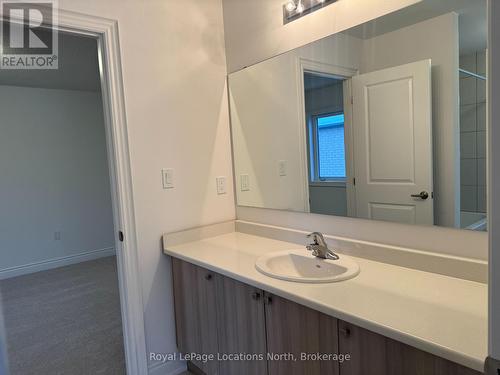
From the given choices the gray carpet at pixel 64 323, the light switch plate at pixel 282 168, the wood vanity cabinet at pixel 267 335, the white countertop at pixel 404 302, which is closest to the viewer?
the white countertop at pixel 404 302

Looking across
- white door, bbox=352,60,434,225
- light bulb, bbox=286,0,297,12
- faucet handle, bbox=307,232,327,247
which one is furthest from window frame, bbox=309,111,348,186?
light bulb, bbox=286,0,297,12

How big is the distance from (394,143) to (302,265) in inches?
28.6

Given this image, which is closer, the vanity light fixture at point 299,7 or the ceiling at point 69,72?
the vanity light fixture at point 299,7

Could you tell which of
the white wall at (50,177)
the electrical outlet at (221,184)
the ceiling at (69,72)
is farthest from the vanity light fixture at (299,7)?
the white wall at (50,177)

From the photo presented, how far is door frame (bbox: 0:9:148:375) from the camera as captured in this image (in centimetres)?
183

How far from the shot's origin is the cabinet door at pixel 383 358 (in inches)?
37.5

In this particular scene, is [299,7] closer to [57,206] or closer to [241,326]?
[241,326]

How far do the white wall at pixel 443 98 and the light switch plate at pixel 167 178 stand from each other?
4.46 ft

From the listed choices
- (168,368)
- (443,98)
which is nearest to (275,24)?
(443,98)

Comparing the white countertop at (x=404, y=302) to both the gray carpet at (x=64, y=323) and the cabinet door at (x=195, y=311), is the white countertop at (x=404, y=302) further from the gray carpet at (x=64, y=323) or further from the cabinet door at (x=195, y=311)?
the gray carpet at (x=64, y=323)

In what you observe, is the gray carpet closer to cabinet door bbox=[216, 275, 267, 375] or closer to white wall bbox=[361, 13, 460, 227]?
cabinet door bbox=[216, 275, 267, 375]

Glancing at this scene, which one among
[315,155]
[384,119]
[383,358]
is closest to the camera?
[383,358]

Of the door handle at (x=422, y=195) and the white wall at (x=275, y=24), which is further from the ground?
the white wall at (x=275, y=24)

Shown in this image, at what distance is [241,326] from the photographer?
1604 mm
